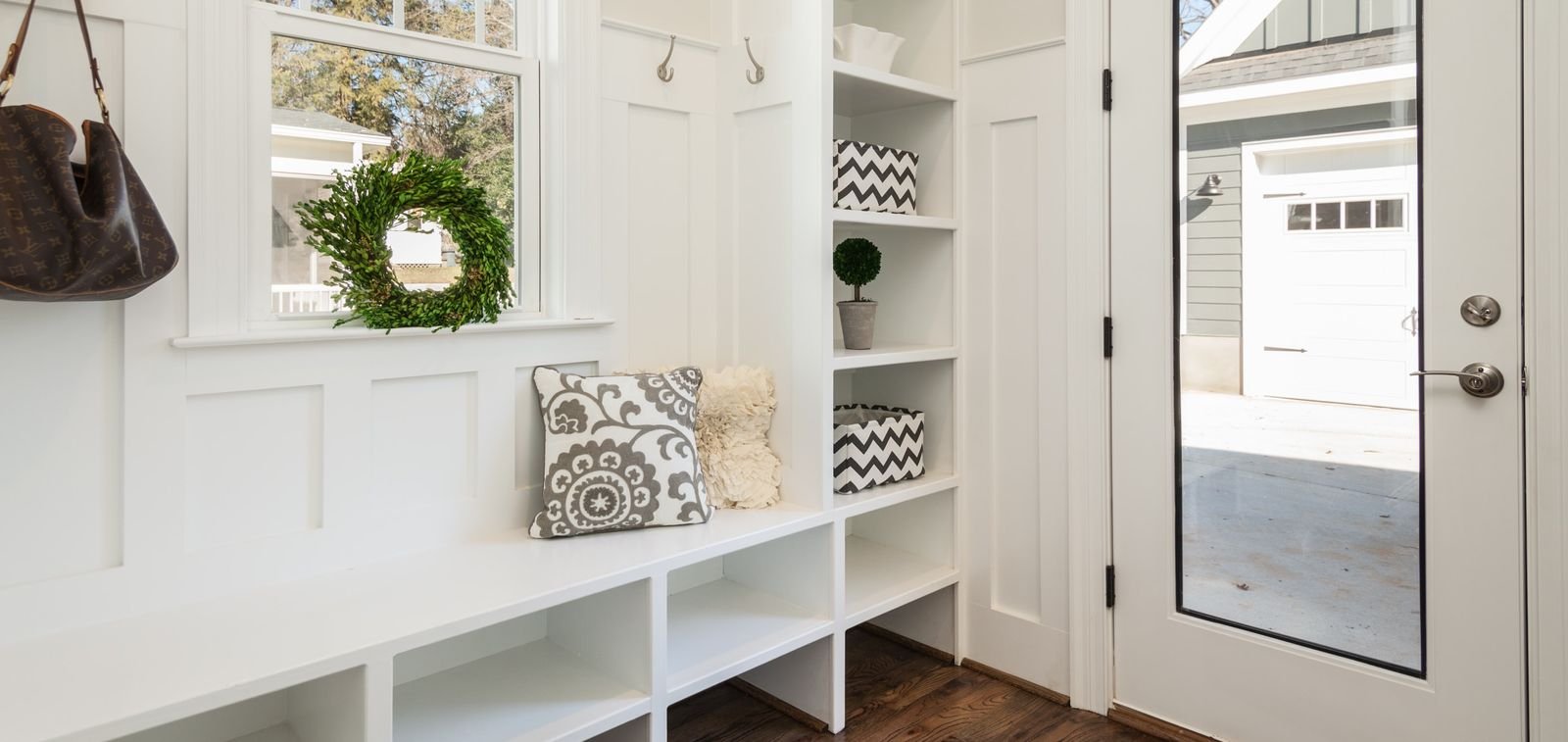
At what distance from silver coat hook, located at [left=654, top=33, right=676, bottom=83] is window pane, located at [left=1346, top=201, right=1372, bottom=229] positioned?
1647 mm

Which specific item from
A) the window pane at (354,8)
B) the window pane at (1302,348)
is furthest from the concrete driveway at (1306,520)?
the window pane at (354,8)

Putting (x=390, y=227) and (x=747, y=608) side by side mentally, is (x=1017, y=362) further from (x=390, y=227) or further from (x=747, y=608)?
(x=390, y=227)

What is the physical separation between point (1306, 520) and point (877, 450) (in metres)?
1.06

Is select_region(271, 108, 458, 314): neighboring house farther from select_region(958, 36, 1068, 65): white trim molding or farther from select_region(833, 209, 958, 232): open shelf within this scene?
select_region(958, 36, 1068, 65): white trim molding

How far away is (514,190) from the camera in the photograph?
2.13 metres

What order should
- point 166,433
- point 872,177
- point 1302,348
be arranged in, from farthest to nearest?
point 872,177 → point 1302,348 → point 166,433

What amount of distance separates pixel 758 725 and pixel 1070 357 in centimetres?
129

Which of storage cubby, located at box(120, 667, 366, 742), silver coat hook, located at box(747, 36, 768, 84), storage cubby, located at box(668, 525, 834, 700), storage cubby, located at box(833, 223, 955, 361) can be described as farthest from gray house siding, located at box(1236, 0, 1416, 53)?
storage cubby, located at box(120, 667, 366, 742)

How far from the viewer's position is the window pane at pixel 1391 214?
73.0 inches

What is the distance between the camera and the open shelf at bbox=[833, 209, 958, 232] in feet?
7.51

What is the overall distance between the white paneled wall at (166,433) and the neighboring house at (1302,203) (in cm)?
186

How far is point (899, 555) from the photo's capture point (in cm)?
276

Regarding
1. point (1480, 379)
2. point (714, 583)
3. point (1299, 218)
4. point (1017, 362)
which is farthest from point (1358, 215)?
point (714, 583)

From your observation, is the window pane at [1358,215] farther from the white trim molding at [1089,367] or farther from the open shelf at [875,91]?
the open shelf at [875,91]
